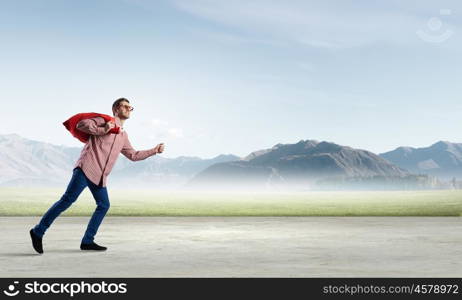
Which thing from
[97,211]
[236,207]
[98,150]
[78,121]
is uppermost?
[78,121]

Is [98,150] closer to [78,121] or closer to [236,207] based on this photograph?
[78,121]

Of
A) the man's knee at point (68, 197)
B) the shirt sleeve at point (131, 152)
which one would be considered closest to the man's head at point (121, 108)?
the shirt sleeve at point (131, 152)

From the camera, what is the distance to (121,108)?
10.1m

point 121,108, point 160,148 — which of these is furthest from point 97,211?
point 121,108

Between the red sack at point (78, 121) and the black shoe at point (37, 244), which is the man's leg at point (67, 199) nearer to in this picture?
the black shoe at point (37, 244)

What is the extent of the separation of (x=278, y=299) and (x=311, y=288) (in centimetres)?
60

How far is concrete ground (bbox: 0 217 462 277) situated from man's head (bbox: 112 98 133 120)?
7.16 feet

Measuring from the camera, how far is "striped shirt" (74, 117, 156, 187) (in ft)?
31.4

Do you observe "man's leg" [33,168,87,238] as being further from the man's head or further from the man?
the man's head

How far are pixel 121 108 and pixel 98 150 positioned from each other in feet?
2.66

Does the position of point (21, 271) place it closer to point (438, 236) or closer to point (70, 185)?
point (70, 185)

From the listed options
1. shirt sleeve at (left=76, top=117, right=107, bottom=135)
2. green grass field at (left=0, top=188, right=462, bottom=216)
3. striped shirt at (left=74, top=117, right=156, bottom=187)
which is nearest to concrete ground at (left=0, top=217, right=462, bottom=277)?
striped shirt at (left=74, top=117, right=156, bottom=187)

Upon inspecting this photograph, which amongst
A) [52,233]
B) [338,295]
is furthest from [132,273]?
[52,233]

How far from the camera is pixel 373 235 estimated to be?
13.1 metres
